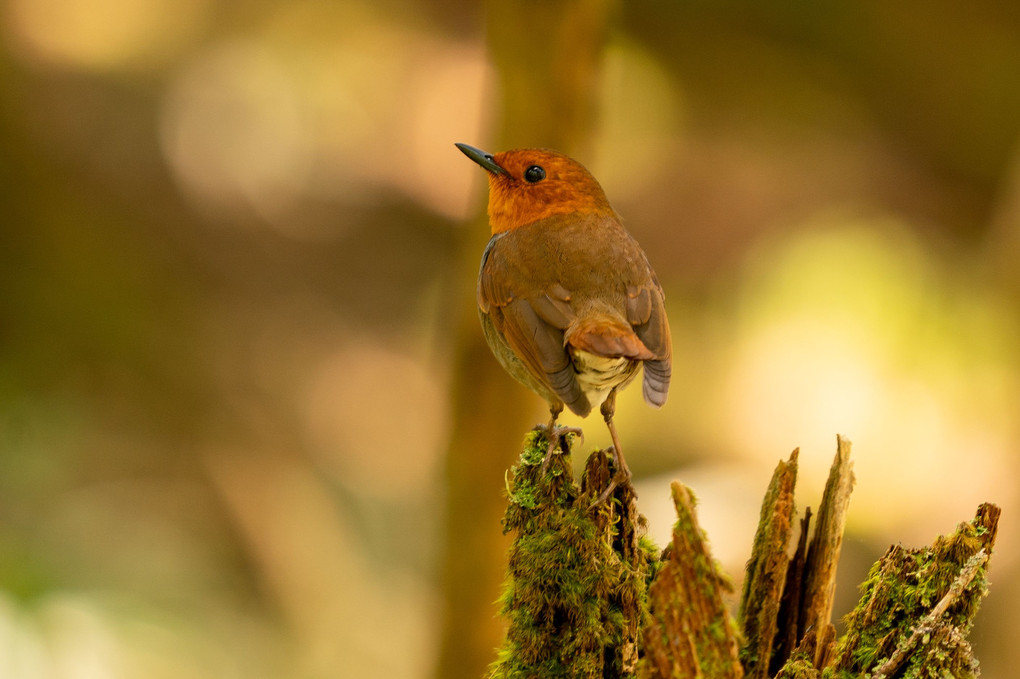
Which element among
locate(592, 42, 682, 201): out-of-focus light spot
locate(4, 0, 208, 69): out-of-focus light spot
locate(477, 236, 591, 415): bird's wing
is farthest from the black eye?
locate(4, 0, 208, 69): out-of-focus light spot

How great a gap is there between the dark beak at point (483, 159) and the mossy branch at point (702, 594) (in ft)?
3.29

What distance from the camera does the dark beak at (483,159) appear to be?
3.10 m

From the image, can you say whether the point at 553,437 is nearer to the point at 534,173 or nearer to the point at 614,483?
the point at 614,483

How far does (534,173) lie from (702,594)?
1662 millimetres

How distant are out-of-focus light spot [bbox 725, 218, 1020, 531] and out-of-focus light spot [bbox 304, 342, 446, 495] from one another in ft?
7.35

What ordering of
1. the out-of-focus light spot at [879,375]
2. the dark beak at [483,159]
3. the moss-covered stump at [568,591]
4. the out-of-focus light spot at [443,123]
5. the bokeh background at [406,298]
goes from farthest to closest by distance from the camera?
the out-of-focus light spot at [443,123], the out-of-focus light spot at [879,375], the bokeh background at [406,298], the dark beak at [483,159], the moss-covered stump at [568,591]

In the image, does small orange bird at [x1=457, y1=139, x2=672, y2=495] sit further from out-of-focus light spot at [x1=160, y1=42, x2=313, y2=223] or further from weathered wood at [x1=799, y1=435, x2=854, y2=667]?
out-of-focus light spot at [x1=160, y1=42, x2=313, y2=223]

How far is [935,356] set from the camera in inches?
226

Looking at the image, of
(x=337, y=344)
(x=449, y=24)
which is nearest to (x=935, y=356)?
(x=337, y=344)

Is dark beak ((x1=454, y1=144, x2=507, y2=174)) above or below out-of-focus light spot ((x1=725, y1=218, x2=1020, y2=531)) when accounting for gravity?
below

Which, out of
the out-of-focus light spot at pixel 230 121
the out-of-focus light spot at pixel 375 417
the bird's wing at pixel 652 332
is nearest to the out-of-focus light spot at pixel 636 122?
the out-of-focus light spot at pixel 375 417

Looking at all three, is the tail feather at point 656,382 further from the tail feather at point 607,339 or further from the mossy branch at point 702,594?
the mossy branch at point 702,594

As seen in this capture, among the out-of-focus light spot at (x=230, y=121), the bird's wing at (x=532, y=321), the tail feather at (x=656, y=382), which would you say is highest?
the out-of-focus light spot at (x=230, y=121)

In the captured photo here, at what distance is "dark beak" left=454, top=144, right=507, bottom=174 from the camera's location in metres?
3.10
